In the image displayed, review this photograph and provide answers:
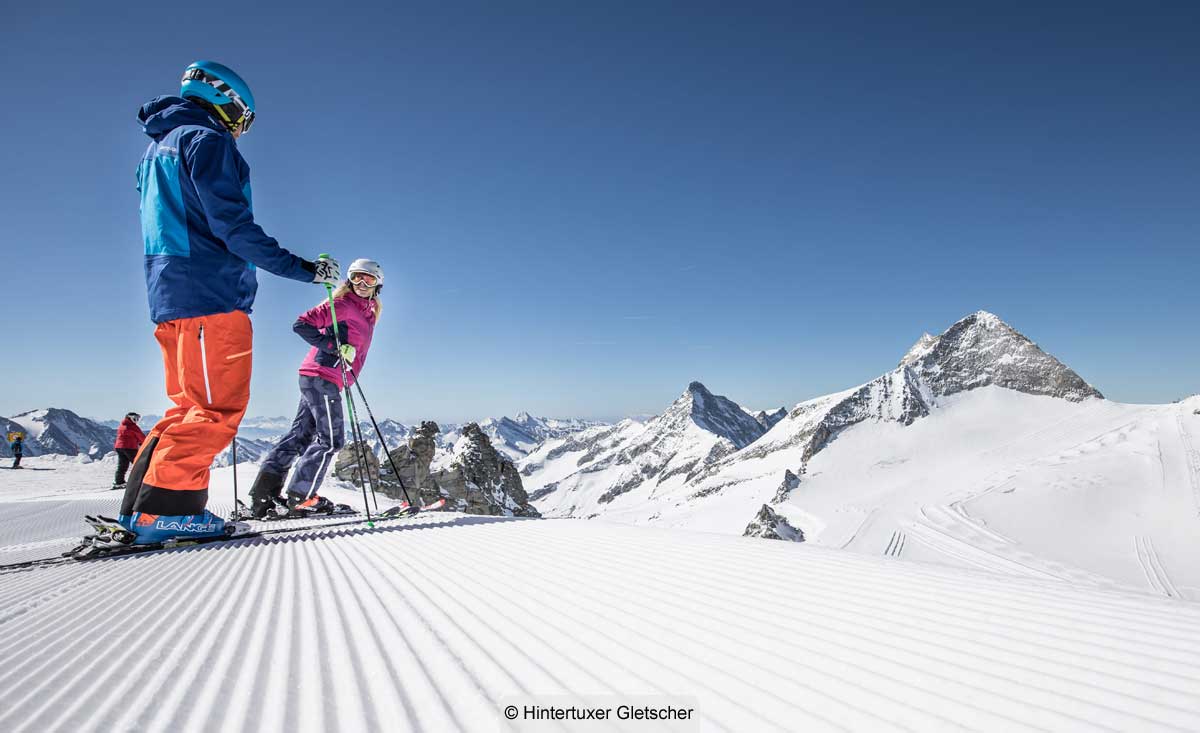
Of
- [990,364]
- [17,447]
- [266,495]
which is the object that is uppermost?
[990,364]

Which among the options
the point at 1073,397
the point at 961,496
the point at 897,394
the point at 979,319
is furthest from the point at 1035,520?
the point at 979,319

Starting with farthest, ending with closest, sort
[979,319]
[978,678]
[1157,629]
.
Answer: [979,319] → [1157,629] → [978,678]

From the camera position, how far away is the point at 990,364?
323 feet

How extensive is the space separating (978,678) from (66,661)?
258 centimetres

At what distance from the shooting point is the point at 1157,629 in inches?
59.9

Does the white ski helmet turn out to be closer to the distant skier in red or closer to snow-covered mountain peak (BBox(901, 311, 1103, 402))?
the distant skier in red

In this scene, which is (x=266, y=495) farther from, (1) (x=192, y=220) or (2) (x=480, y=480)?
(2) (x=480, y=480)

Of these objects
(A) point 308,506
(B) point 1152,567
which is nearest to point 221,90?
(A) point 308,506

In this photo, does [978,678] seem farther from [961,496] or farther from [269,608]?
[961,496]

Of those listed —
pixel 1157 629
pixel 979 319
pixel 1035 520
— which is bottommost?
pixel 1035 520

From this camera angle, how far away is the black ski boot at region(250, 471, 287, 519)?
564cm

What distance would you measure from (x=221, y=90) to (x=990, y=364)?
125455mm

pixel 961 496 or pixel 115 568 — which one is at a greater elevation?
pixel 115 568

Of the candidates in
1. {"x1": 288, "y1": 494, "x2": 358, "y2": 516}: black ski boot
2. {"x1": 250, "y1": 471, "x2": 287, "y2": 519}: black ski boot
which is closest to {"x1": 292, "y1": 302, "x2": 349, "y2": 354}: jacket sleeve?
{"x1": 250, "y1": 471, "x2": 287, "y2": 519}: black ski boot
